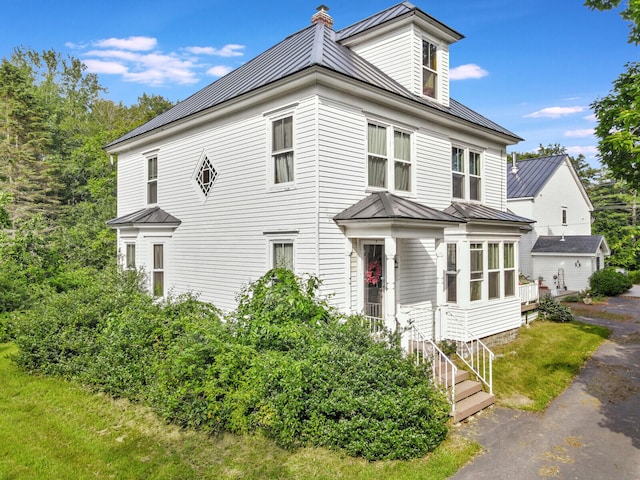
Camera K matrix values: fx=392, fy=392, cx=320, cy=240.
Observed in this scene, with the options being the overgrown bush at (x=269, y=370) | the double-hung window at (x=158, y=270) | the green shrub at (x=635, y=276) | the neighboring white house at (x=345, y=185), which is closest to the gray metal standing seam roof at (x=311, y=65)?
the neighboring white house at (x=345, y=185)

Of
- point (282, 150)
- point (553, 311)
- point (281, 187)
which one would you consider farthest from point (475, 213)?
point (553, 311)

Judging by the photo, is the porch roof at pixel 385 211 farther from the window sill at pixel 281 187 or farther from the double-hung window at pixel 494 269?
the double-hung window at pixel 494 269

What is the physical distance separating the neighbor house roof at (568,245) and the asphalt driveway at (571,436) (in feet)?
53.6

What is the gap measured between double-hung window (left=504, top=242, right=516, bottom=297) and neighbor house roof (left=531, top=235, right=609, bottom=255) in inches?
575

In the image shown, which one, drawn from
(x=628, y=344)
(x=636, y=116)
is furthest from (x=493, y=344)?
(x=636, y=116)

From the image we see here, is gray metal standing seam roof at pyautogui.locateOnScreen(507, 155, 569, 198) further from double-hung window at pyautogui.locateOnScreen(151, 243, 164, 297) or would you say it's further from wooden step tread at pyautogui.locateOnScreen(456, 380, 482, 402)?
double-hung window at pyautogui.locateOnScreen(151, 243, 164, 297)

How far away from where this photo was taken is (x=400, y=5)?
12.1m

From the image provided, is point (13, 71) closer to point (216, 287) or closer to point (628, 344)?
point (216, 287)

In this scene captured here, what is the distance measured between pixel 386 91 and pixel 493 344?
8.12 m

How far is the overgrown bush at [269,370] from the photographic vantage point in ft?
19.2

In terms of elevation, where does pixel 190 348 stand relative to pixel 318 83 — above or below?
below

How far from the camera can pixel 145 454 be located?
588cm

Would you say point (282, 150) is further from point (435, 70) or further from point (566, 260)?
point (566, 260)

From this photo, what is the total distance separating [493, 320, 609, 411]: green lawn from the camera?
853 centimetres
